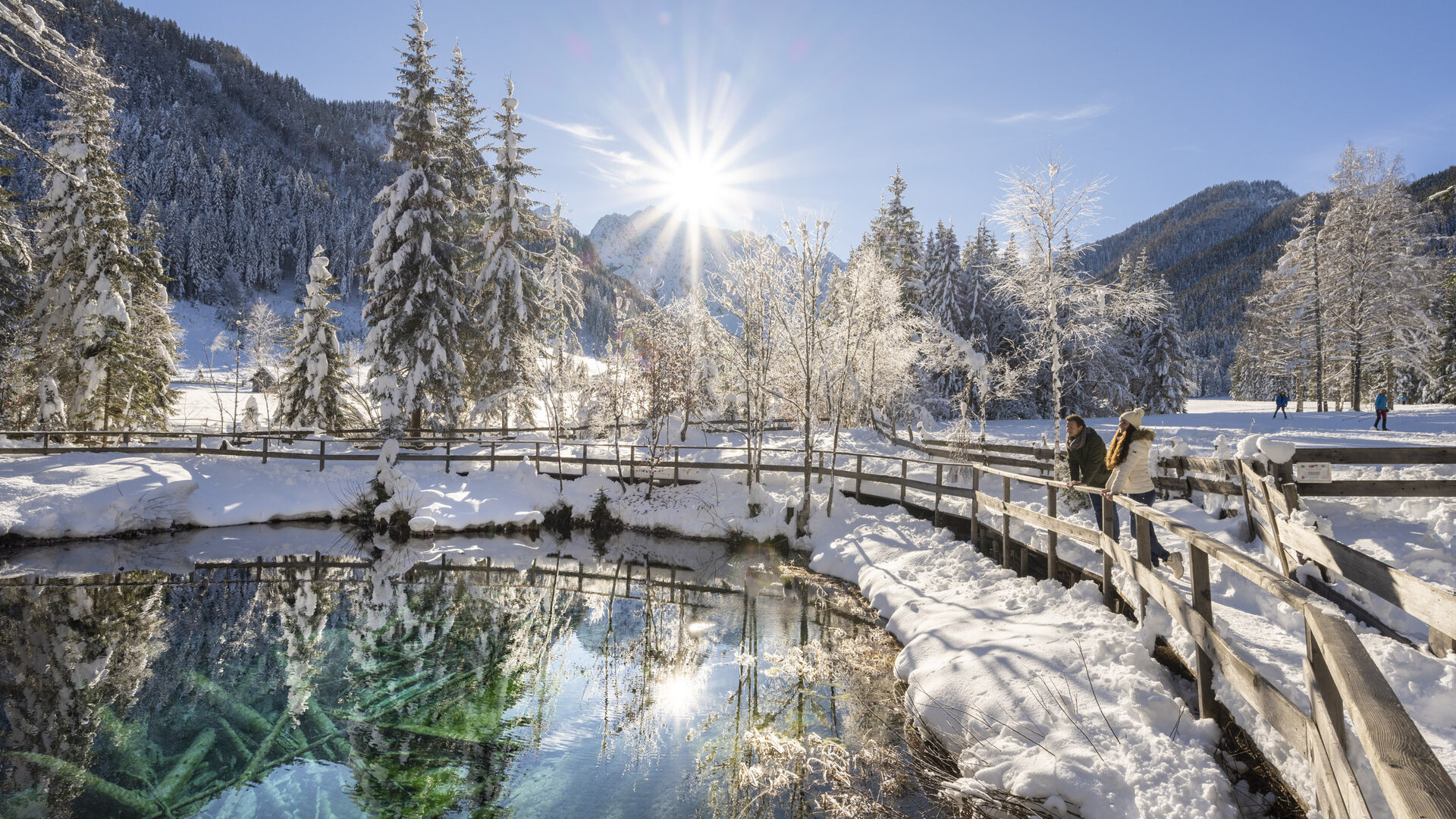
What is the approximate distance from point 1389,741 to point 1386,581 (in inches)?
95.6

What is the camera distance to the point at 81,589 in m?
12.4

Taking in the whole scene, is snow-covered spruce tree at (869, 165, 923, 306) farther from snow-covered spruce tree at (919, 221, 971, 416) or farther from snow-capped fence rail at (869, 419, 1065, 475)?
snow-capped fence rail at (869, 419, 1065, 475)

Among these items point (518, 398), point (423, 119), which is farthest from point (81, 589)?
point (423, 119)

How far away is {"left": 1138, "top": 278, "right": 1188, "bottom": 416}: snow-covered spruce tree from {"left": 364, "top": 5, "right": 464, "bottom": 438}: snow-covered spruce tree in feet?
139

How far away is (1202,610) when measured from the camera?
4598 mm

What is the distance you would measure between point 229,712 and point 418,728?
2.55 metres

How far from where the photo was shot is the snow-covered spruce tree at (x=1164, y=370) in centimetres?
4238

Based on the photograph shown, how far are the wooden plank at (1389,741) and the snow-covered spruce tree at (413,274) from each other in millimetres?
24014

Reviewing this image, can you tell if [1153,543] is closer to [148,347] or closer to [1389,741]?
[1389,741]

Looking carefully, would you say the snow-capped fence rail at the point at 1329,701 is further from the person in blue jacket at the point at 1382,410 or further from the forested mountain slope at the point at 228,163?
the forested mountain slope at the point at 228,163

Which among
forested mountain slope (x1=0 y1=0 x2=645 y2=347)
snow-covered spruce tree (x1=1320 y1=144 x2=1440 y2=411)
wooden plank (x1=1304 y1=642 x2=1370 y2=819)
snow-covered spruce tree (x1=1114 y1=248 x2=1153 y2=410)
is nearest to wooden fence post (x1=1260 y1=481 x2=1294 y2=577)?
wooden plank (x1=1304 y1=642 x2=1370 y2=819)

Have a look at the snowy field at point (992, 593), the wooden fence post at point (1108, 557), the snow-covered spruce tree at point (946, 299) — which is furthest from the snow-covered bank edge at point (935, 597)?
the snow-covered spruce tree at point (946, 299)

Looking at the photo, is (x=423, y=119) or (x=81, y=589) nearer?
(x=81, y=589)

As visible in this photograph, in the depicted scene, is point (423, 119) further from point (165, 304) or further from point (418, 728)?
point (418, 728)
